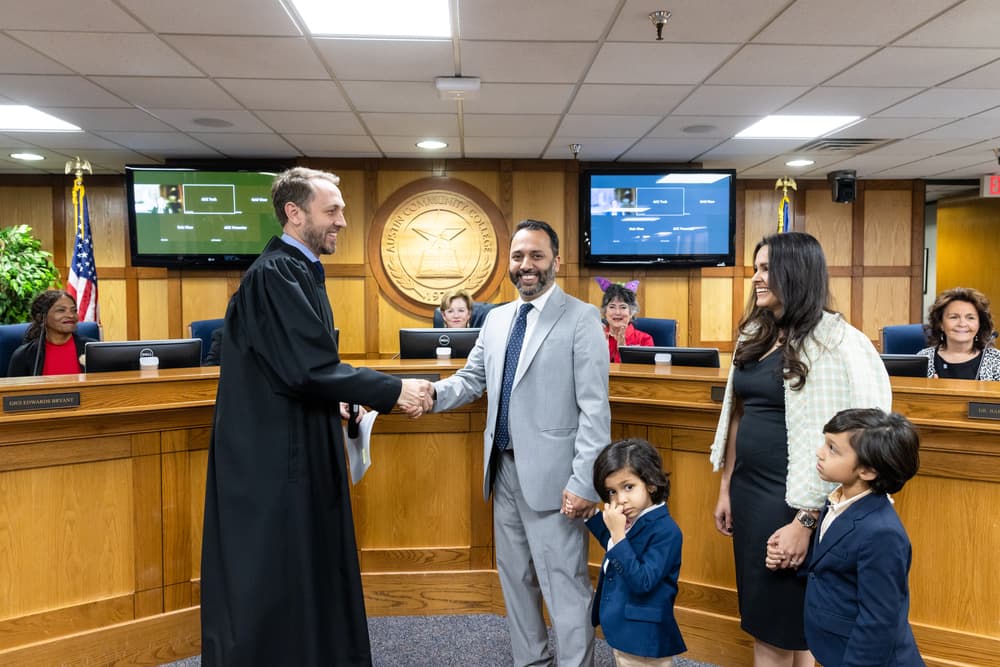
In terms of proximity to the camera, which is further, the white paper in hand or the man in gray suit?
the white paper in hand

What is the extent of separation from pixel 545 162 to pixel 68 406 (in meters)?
5.36

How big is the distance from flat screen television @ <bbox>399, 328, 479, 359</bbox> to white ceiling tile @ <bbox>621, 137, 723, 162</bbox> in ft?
A: 11.3

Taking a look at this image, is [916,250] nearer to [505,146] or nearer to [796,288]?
[505,146]

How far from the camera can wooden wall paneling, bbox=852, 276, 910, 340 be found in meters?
8.02

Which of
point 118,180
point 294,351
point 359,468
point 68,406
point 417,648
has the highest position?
point 118,180

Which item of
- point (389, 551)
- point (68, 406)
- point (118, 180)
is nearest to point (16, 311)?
point (118, 180)

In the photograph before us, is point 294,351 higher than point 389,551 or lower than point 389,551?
higher

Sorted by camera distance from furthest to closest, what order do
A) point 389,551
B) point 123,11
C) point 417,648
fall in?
1. point 123,11
2. point 389,551
3. point 417,648

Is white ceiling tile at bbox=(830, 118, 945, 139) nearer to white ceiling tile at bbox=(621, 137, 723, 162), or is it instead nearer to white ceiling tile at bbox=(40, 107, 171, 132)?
white ceiling tile at bbox=(621, 137, 723, 162)

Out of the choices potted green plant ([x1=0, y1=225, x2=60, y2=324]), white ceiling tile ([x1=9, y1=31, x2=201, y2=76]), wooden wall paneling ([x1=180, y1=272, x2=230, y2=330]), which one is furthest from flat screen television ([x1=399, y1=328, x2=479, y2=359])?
potted green plant ([x1=0, y1=225, x2=60, y2=324])

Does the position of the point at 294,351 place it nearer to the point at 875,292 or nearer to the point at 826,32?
the point at 826,32

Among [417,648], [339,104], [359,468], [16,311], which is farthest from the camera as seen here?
[16,311]

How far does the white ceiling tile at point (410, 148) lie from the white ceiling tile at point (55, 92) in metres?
2.09

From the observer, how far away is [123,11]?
3.26m
